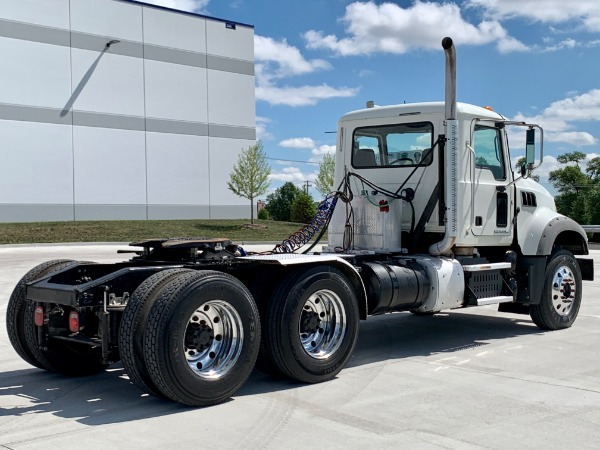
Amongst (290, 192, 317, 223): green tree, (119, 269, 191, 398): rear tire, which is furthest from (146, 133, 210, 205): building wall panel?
(119, 269, 191, 398): rear tire

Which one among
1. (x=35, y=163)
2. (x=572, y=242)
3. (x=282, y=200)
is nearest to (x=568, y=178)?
(x=282, y=200)

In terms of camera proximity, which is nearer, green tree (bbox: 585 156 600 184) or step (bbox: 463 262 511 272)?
step (bbox: 463 262 511 272)

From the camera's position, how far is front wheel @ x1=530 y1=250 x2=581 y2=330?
9.66m

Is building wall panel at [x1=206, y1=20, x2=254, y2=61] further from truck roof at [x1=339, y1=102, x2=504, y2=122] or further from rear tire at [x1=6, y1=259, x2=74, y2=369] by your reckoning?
rear tire at [x1=6, y1=259, x2=74, y2=369]

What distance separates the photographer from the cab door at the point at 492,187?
8.98 metres

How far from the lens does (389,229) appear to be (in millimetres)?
8641

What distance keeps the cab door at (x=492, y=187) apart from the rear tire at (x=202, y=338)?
12.6 ft

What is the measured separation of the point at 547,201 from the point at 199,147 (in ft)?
124

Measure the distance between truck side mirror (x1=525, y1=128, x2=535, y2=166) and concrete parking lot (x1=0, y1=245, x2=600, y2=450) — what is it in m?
2.30

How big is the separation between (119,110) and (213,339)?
38985mm

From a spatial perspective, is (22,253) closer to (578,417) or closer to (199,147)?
(199,147)

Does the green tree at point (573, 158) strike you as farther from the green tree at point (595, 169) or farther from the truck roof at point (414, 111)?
the truck roof at point (414, 111)

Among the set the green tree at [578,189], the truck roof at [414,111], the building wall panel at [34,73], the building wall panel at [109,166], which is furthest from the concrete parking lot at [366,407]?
the green tree at [578,189]

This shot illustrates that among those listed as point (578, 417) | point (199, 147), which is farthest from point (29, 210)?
point (578, 417)
